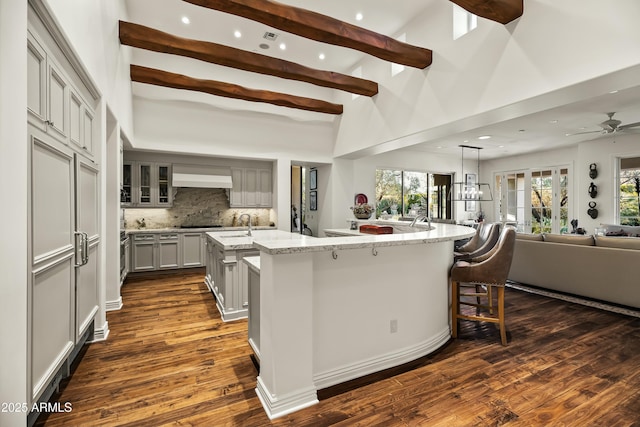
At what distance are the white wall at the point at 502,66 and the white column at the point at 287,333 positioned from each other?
2926 millimetres

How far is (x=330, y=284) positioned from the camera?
224cm

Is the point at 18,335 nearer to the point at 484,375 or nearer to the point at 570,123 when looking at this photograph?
the point at 484,375

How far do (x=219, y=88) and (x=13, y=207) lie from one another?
177 inches

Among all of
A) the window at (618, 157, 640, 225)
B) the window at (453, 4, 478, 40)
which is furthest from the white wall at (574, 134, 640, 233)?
the window at (453, 4, 478, 40)

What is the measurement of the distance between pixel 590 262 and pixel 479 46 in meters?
3.10

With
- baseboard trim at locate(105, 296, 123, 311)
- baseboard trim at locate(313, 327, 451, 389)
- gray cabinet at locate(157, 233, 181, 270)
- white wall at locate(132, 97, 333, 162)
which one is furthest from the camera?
gray cabinet at locate(157, 233, 181, 270)

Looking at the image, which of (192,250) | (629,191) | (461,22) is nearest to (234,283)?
(192,250)

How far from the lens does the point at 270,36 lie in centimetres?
510

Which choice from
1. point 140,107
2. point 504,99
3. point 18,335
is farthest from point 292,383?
point 140,107

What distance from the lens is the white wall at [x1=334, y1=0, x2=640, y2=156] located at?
8.67 ft

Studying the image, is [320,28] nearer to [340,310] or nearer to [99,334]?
[340,310]

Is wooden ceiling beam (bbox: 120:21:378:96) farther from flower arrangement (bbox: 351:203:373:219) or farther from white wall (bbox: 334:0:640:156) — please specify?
flower arrangement (bbox: 351:203:373:219)

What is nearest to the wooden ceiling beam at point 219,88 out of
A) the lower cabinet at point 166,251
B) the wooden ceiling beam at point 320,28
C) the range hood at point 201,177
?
the range hood at point 201,177

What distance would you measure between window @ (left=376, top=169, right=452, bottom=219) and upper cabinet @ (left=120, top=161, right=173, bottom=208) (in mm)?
5636
